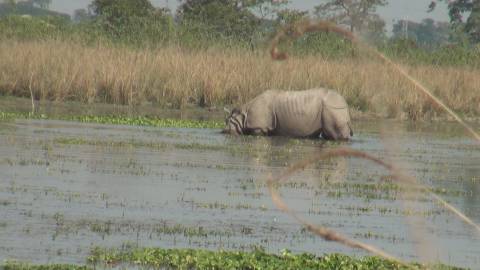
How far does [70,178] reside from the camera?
13.9 meters

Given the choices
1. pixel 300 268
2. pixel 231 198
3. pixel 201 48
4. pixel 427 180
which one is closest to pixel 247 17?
pixel 201 48

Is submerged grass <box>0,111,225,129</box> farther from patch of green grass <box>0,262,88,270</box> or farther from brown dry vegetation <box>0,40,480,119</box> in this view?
patch of green grass <box>0,262,88,270</box>

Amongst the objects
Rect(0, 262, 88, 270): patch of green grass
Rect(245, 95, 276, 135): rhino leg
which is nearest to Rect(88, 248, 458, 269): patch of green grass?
Rect(0, 262, 88, 270): patch of green grass

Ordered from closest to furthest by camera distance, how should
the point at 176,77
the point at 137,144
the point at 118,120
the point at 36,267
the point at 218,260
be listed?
1. the point at 36,267
2. the point at 218,260
3. the point at 137,144
4. the point at 118,120
5. the point at 176,77

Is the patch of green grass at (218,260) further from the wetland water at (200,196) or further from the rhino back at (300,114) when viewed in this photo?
the rhino back at (300,114)

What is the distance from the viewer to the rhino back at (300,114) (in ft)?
79.0

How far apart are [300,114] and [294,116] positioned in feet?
0.38

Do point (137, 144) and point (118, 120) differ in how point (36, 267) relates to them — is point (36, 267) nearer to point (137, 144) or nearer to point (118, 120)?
point (137, 144)

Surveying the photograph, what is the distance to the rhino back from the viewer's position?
24.1m

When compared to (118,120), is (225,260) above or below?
above

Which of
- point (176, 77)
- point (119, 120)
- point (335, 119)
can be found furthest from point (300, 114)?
point (176, 77)

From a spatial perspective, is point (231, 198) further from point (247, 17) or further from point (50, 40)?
point (247, 17)

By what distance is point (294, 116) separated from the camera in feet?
79.0

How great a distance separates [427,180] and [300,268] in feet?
27.0
